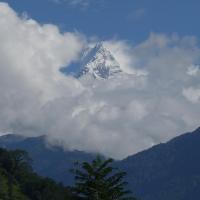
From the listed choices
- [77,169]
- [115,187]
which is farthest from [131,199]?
[77,169]

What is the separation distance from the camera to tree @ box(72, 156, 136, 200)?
200 ft

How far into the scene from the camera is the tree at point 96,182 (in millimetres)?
60906

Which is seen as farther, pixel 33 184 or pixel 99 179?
pixel 33 184

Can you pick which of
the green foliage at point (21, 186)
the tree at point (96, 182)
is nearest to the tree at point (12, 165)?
the green foliage at point (21, 186)

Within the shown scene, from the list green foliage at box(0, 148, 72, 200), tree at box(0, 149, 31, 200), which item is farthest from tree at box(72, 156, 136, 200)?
green foliage at box(0, 148, 72, 200)

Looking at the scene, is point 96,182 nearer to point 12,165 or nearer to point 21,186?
point 12,165

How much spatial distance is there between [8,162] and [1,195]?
2709 centimetres

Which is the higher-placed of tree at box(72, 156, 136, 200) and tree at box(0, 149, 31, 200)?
tree at box(0, 149, 31, 200)

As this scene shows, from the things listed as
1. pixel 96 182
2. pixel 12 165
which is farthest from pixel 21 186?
pixel 96 182

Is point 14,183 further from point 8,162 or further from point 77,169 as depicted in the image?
point 77,169

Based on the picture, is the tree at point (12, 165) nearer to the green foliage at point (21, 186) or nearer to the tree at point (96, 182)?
the green foliage at point (21, 186)

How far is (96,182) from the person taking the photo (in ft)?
200

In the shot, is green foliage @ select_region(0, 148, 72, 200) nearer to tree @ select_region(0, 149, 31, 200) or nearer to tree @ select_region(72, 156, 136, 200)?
tree @ select_region(0, 149, 31, 200)

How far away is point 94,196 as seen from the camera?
6062 cm
